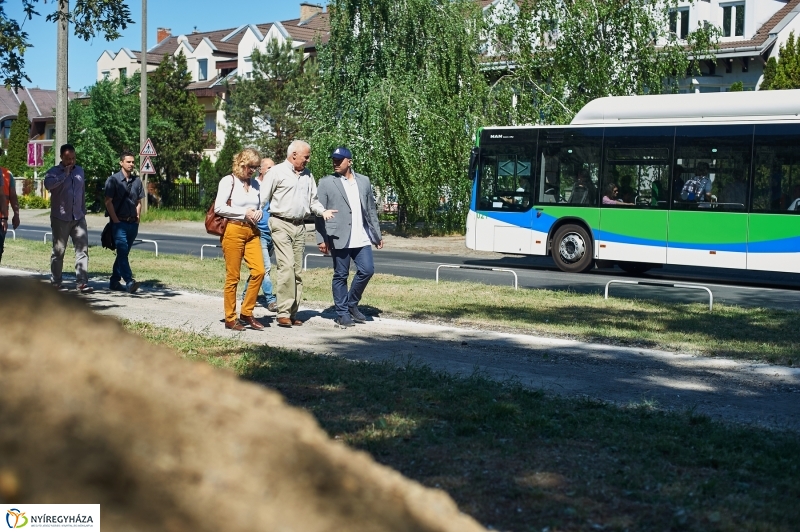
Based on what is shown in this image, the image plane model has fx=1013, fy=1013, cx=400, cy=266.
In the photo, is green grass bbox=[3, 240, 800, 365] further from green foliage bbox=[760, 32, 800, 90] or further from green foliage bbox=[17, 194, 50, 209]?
green foliage bbox=[17, 194, 50, 209]

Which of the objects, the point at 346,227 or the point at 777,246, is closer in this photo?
the point at 346,227

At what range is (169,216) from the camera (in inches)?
1718

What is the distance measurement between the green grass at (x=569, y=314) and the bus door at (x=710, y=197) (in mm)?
5985

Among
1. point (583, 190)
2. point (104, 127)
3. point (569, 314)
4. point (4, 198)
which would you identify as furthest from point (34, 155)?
point (569, 314)

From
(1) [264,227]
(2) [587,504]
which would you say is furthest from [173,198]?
(2) [587,504]

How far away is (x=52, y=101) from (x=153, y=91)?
1958 inches

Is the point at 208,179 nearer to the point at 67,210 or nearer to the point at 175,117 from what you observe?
the point at 175,117

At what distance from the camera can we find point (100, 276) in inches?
661

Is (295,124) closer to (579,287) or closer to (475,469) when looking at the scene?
(579,287)

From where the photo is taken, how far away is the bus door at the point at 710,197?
2016cm

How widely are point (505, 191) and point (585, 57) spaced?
8.70 m

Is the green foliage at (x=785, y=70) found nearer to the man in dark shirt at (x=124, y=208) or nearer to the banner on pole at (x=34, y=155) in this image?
the man in dark shirt at (x=124, y=208)

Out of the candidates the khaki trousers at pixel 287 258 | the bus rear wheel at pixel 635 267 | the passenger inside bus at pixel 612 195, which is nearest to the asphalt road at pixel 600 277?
the bus rear wheel at pixel 635 267

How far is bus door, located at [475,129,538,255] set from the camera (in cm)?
2341
